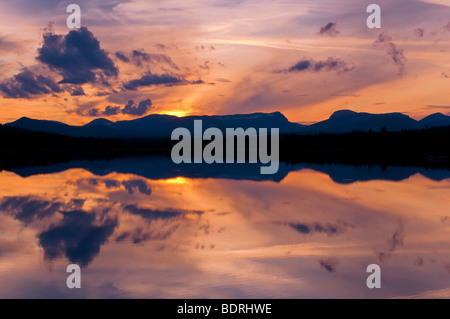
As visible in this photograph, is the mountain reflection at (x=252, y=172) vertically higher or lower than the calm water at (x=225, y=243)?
higher

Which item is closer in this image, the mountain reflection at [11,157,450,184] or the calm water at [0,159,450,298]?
the calm water at [0,159,450,298]

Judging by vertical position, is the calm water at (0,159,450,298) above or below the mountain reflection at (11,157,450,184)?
below

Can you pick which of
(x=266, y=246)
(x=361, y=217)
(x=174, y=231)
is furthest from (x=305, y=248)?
(x=361, y=217)

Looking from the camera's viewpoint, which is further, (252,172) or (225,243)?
(252,172)

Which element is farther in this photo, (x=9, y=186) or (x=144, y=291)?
(x=9, y=186)

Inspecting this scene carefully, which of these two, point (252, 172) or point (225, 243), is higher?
point (252, 172)

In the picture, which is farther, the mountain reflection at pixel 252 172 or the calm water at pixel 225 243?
the mountain reflection at pixel 252 172

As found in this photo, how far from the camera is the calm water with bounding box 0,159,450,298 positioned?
10.2m

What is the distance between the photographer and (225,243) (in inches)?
560

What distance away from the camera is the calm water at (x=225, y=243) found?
1025cm

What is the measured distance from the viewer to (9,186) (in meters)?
30.3
